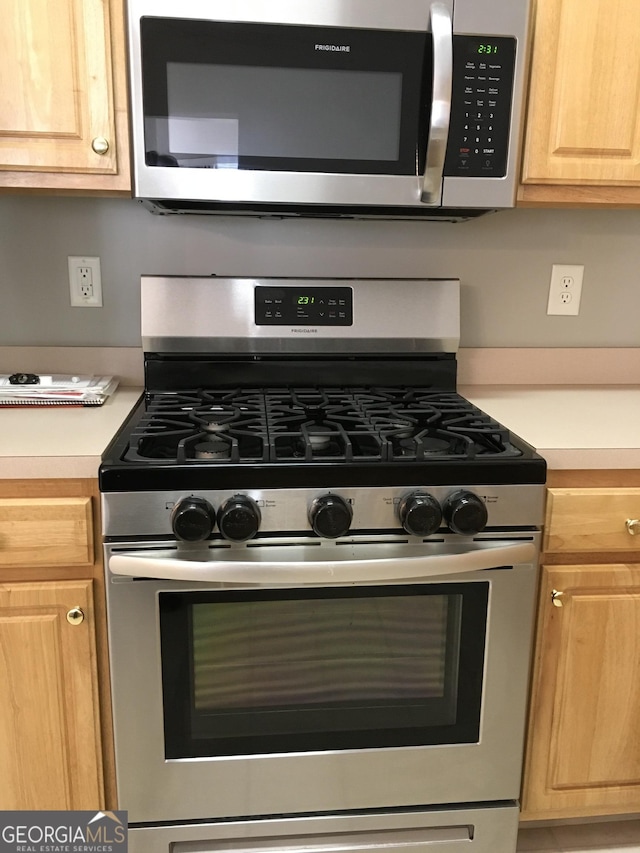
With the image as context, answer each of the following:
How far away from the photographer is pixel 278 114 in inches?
51.6

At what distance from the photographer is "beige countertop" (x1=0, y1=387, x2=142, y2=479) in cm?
111

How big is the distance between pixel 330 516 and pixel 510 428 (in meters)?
0.46

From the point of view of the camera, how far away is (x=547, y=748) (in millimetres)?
1343

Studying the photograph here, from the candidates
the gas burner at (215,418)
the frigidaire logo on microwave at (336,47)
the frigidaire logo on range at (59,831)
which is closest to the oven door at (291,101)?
the frigidaire logo on microwave at (336,47)

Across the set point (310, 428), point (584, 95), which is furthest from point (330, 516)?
point (584, 95)

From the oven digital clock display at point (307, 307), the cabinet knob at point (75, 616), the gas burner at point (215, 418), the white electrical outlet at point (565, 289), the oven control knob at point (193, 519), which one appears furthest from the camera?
the white electrical outlet at point (565, 289)

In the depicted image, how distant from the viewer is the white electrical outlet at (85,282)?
162cm

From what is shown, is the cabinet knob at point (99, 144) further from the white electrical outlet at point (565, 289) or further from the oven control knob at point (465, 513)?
the white electrical outlet at point (565, 289)

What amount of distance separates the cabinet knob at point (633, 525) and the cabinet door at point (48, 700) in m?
0.97

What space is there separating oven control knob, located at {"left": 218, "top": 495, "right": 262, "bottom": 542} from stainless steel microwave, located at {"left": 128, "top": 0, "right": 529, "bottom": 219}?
2.02 ft

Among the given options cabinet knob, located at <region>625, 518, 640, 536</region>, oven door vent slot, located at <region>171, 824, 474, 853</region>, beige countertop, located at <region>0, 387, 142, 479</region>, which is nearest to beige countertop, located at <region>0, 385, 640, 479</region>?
beige countertop, located at <region>0, 387, 142, 479</region>

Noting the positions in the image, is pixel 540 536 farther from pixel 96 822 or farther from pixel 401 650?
pixel 96 822

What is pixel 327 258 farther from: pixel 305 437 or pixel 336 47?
pixel 305 437

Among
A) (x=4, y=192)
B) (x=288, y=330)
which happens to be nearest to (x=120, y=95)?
(x=4, y=192)
